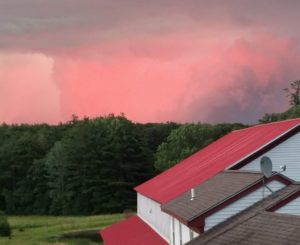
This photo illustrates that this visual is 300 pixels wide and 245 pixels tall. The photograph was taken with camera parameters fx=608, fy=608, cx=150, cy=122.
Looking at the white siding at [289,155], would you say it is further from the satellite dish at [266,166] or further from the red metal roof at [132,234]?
the red metal roof at [132,234]

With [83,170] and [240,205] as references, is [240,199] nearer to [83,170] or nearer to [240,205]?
[240,205]

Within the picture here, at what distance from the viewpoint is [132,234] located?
4034 cm

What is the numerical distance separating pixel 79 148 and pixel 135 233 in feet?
207

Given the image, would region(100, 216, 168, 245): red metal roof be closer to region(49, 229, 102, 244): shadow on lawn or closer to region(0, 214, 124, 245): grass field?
region(0, 214, 124, 245): grass field

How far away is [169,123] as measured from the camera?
141m

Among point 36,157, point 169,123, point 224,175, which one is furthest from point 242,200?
point 169,123

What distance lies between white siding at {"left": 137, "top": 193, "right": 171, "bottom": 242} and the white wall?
1.88m

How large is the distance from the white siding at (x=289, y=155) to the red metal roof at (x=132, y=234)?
754cm

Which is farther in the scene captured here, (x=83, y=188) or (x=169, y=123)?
(x=169, y=123)

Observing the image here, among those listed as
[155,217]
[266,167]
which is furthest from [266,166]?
[155,217]

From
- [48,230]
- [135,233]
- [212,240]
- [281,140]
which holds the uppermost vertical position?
[281,140]

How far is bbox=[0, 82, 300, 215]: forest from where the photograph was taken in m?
98.8

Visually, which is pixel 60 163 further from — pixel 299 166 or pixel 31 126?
pixel 299 166

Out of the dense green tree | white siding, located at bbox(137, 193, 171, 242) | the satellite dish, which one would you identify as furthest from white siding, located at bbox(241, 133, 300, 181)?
the dense green tree
